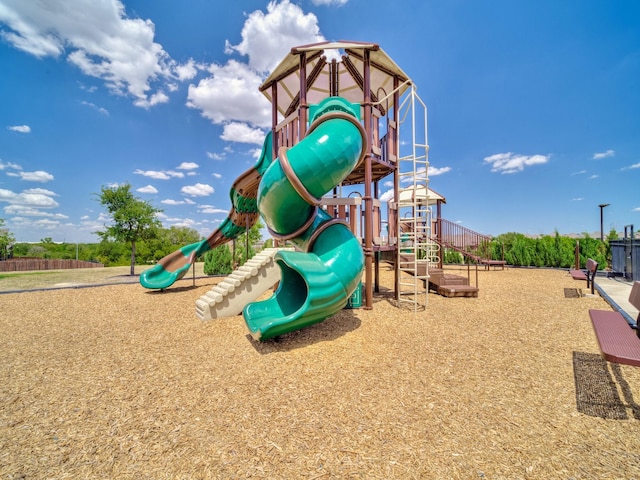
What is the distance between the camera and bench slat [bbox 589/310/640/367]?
104 inches

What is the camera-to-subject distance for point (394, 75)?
8.64 meters

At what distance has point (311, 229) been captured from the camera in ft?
19.3

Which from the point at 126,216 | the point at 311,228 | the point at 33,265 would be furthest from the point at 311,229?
the point at 33,265

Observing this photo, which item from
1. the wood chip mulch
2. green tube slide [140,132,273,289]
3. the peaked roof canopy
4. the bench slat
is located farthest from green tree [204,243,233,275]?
the bench slat

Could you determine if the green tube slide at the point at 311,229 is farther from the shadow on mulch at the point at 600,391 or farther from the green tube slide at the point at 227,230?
the green tube slide at the point at 227,230

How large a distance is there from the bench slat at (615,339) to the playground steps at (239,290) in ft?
19.4

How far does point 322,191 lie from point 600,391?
188 inches

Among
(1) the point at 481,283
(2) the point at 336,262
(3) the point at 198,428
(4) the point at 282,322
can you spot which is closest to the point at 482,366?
(2) the point at 336,262

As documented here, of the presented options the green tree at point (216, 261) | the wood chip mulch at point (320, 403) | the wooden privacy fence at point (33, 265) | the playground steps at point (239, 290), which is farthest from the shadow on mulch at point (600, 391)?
the wooden privacy fence at point (33, 265)

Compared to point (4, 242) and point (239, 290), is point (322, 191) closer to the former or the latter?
point (239, 290)

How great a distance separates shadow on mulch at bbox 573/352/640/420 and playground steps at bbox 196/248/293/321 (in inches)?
231

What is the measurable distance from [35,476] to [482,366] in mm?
5033

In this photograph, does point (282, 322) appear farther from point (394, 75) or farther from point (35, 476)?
point (394, 75)

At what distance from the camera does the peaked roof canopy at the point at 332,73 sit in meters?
7.54
